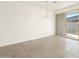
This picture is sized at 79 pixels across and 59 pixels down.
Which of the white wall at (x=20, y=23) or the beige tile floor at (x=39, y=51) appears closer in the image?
the beige tile floor at (x=39, y=51)

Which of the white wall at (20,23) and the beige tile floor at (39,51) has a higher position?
the white wall at (20,23)

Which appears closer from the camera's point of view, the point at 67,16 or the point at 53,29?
the point at 67,16

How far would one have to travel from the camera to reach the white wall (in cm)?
448

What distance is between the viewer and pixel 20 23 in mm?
5250

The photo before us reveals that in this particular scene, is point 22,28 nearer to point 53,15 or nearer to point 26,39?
point 26,39

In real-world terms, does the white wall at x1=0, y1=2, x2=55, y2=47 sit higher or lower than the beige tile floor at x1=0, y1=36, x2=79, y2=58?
higher

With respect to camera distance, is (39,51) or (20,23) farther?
(20,23)

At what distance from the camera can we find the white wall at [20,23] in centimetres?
448

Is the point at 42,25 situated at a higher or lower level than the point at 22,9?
lower

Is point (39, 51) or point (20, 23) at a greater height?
point (20, 23)

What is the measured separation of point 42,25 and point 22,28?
1.96 m

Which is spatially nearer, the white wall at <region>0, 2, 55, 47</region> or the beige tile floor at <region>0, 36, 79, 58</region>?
the beige tile floor at <region>0, 36, 79, 58</region>

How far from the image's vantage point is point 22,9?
210 inches

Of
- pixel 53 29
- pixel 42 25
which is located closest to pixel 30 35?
pixel 42 25
